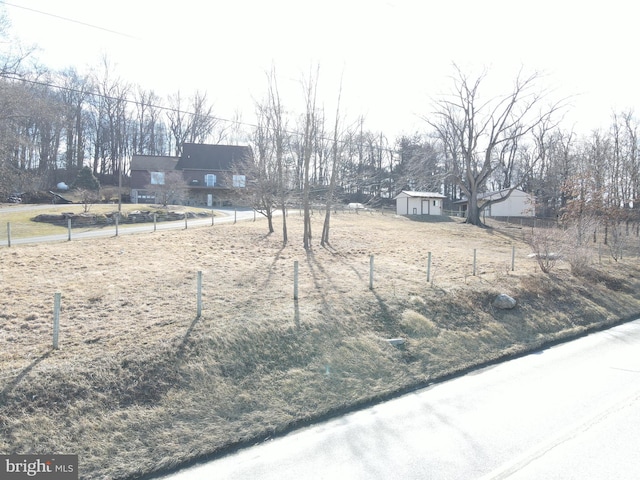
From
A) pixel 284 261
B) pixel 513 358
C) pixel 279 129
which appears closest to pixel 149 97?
pixel 279 129

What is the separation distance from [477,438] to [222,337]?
13.5 feet

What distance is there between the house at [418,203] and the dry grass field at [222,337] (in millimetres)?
32291

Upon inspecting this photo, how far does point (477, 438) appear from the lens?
4.82 m

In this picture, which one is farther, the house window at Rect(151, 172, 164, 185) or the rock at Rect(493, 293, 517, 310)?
the house window at Rect(151, 172, 164, 185)

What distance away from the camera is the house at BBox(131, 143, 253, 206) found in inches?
1784

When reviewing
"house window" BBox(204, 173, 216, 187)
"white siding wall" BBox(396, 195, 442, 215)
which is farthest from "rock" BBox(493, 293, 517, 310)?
"house window" BBox(204, 173, 216, 187)

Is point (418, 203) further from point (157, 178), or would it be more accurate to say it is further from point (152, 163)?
point (152, 163)

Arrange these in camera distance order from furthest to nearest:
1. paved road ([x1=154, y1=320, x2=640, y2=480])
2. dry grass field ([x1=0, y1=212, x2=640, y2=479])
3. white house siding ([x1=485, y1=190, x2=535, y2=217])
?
white house siding ([x1=485, y1=190, x2=535, y2=217])
dry grass field ([x1=0, y1=212, x2=640, y2=479])
paved road ([x1=154, y1=320, x2=640, y2=480])

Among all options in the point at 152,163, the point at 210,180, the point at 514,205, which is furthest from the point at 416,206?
the point at 152,163

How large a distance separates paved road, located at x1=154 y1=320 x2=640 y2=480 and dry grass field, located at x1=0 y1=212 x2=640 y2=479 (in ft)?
1.43

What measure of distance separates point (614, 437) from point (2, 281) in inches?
452

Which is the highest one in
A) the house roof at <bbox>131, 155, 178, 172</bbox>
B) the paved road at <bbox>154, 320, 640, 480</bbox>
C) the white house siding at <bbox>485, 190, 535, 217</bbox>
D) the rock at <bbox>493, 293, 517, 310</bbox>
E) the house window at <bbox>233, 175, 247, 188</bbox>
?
the house roof at <bbox>131, 155, 178, 172</bbox>

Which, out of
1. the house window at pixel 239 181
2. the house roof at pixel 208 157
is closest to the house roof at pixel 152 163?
the house roof at pixel 208 157

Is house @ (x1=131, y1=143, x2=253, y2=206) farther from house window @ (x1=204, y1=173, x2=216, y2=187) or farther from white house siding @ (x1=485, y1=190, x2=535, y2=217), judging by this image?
white house siding @ (x1=485, y1=190, x2=535, y2=217)
